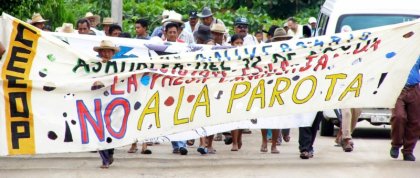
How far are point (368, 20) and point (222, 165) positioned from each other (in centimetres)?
596

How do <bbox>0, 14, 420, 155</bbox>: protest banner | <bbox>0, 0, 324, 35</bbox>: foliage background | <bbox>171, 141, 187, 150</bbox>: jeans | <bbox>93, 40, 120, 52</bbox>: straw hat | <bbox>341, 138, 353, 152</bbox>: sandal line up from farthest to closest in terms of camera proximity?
<bbox>0, 0, 324, 35</bbox>: foliage background
<bbox>341, 138, 353, 152</bbox>: sandal
<bbox>171, 141, 187, 150</bbox>: jeans
<bbox>93, 40, 120, 52</bbox>: straw hat
<bbox>0, 14, 420, 155</bbox>: protest banner

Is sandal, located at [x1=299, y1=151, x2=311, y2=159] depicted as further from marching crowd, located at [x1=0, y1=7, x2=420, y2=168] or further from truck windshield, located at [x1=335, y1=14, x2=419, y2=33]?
truck windshield, located at [x1=335, y1=14, x2=419, y2=33]

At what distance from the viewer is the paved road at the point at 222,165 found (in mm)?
14227

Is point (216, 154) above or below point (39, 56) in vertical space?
below

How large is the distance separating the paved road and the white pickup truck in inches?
88.6

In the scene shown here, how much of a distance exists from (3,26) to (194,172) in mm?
2667

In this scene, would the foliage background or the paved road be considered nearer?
the paved road

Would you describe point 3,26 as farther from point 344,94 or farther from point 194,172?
point 344,94

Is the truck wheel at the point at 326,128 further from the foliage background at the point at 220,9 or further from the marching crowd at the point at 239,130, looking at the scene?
the foliage background at the point at 220,9

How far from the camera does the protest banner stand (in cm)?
1445

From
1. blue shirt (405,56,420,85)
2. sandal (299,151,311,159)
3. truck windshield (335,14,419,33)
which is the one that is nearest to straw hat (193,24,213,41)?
truck windshield (335,14,419,33)

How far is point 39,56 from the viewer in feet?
47.9

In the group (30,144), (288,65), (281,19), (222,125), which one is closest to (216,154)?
(222,125)

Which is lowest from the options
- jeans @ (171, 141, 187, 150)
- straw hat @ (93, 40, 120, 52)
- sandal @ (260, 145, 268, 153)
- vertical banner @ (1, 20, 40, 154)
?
sandal @ (260, 145, 268, 153)
